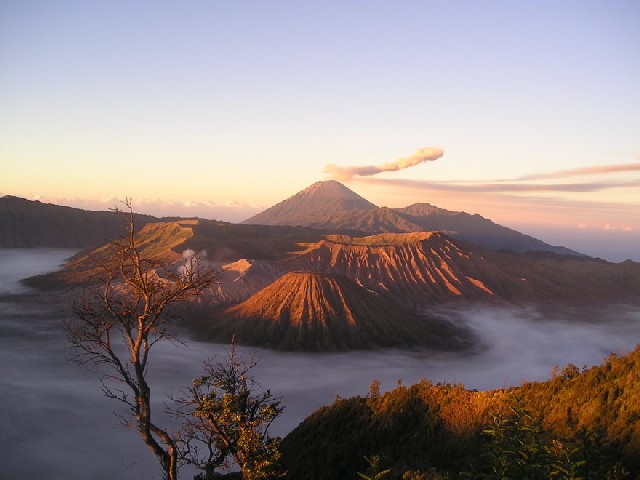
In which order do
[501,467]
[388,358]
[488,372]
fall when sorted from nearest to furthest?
[501,467] → [488,372] → [388,358]

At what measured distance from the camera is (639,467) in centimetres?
1614

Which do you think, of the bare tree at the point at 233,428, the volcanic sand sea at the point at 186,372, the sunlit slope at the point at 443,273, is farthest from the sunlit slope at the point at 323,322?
the bare tree at the point at 233,428

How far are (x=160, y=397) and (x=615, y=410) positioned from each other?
41.4 meters

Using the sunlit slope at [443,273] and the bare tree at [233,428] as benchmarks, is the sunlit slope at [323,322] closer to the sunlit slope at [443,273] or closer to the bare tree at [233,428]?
the sunlit slope at [443,273]

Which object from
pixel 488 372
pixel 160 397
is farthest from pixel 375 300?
pixel 160 397

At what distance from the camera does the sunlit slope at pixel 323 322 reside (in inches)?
2923

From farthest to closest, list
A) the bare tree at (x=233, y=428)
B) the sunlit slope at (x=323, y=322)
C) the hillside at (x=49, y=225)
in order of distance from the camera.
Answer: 1. the hillside at (x=49, y=225)
2. the sunlit slope at (x=323, y=322)
3. the bare tree at (x=233, y=428)

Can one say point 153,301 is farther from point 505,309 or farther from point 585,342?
point 505,309

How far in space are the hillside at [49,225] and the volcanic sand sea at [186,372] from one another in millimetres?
79894

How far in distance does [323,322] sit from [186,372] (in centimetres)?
2573

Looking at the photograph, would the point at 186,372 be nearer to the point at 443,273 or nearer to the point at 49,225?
the point at 443,273

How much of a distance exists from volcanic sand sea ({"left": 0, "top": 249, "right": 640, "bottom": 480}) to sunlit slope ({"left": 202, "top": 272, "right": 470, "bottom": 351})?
4102mm

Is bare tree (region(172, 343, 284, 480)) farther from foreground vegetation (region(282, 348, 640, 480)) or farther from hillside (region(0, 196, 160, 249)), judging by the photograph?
hillside (region(0, 196, 160, 249))

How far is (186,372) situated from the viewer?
57.6m
